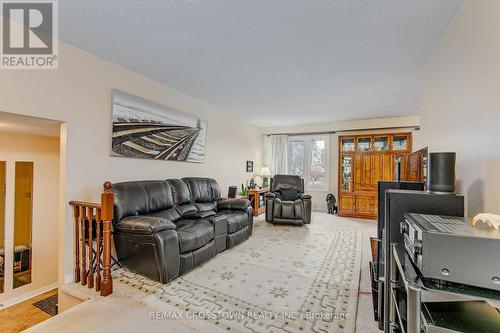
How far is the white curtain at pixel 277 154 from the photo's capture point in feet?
22.5

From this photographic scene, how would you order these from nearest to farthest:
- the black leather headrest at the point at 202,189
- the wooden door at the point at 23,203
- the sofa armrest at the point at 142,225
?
1. the sofa armrest at the point at 142,225
2. the wooden door at the point at 23,203
3. the black leather headrest at the point at 202,189

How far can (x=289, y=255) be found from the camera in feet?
10.3

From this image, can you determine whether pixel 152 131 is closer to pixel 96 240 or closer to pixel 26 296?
pixel 96 240

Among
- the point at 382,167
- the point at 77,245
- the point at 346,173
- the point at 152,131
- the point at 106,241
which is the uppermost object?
the point at 152,131

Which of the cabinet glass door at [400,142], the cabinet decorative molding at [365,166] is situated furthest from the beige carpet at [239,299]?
the cabinet glass door at [400,142]

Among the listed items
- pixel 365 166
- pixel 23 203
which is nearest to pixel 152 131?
pixel 23 203

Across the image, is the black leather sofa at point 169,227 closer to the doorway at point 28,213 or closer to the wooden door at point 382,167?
the doorway at point 28,213

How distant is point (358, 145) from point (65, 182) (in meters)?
5.92

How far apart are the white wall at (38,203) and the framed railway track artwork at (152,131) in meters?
1.96

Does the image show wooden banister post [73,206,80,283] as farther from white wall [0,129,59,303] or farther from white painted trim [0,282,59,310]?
white wall [0,129,59,303]

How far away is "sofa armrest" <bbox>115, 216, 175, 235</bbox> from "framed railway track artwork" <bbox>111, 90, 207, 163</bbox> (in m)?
0.96

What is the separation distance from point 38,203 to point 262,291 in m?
A: 3.95

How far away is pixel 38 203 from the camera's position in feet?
12.3

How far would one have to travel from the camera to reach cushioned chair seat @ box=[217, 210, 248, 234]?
330cm
